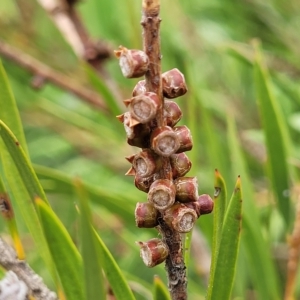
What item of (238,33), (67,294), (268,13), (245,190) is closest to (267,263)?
(245,190)

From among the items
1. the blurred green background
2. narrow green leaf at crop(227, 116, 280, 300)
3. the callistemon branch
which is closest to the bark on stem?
the callistemon branch

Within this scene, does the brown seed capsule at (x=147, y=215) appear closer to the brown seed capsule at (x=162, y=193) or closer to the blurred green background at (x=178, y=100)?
the brown seed capsule at (x=162, y=193)

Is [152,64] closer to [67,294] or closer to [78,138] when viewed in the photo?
[67,294]

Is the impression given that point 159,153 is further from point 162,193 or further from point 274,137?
point 274,137

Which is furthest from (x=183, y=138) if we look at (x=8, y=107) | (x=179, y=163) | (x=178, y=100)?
(x=178, y=100)

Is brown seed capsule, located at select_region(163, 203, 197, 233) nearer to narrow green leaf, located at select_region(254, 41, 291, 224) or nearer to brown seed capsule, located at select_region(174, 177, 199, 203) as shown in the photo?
brown seed capsule, located at select_region(174, 177, 199, 203)

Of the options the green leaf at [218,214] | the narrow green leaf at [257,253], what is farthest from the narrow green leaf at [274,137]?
the green leaf at [218,214]
